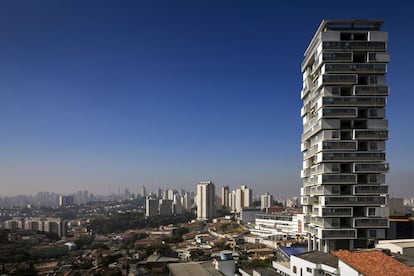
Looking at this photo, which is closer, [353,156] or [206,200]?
[353,156]

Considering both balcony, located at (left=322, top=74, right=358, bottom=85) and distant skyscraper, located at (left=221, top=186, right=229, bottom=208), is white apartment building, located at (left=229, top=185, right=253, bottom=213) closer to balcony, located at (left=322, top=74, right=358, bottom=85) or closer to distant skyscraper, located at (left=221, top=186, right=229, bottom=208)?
distant skyscraper, located at (left=221, top=186, right=229, bottom=208)

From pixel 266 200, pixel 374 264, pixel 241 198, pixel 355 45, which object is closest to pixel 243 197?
pixel 241 198

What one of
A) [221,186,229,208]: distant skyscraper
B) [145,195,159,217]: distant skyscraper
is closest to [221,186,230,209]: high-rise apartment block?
[221,186,229,208]: distant skyscraper

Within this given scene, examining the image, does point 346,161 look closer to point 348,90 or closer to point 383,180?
point 383,180

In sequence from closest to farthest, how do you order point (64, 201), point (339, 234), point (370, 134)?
point (339, 234), point (370, 134), point (64, 201)

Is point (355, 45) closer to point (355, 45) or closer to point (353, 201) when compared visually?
point (355, 45)

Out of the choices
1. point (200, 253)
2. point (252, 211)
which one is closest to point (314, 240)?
point (200, 253)

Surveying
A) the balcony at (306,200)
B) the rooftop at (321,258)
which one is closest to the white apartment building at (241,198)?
the balcony at (306,200)
